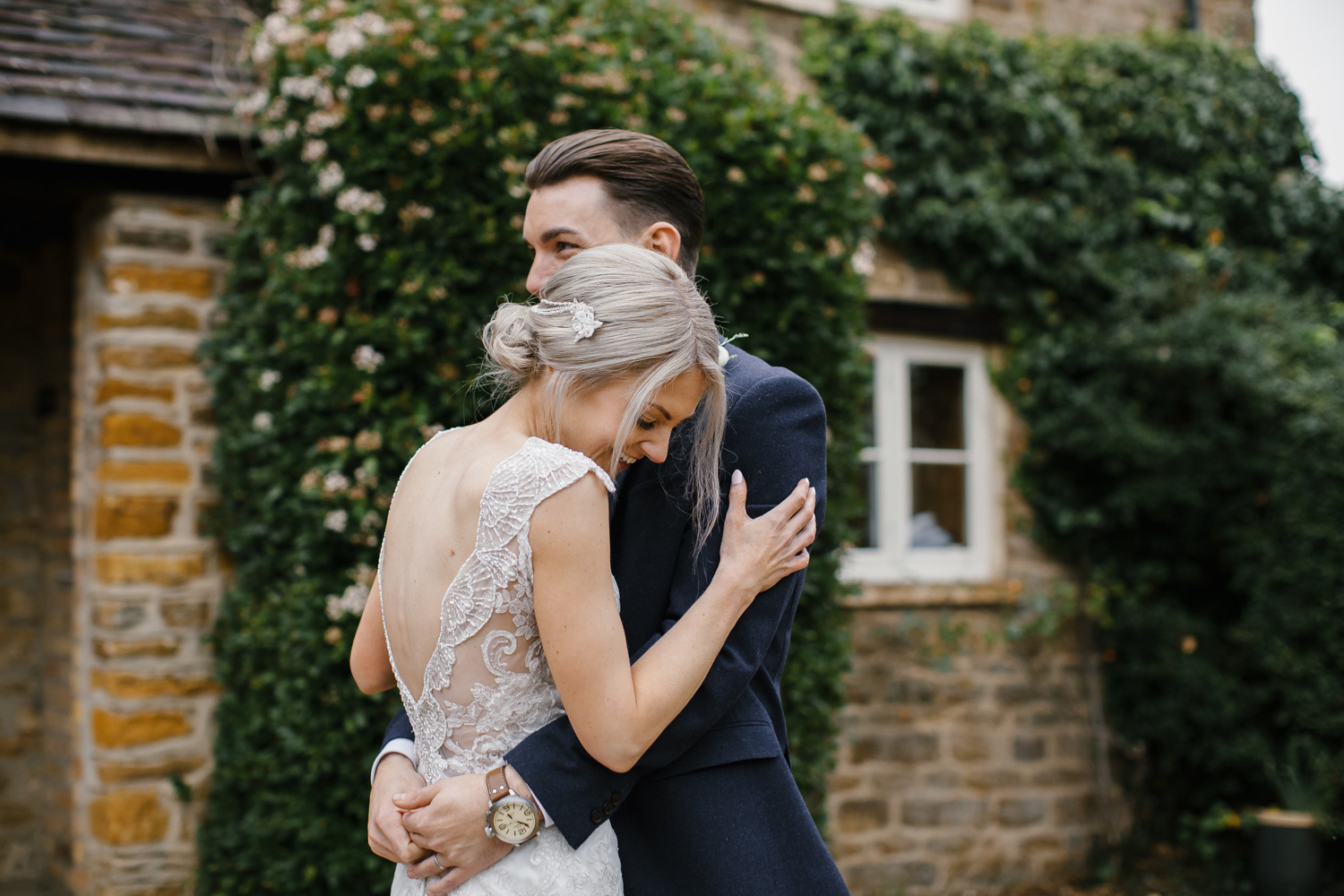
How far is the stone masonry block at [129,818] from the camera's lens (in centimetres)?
417

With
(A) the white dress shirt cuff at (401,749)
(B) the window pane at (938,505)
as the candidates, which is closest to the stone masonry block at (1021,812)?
(B) the window pane at (938,505)

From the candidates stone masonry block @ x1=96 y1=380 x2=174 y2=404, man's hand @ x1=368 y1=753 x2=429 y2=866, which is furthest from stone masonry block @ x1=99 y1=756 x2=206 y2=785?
man's hand @ x1=368 y1=753 x2=429 y2=866

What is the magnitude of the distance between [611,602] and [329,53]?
9.97 feet

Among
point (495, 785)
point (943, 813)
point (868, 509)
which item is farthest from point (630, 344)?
point (943, 813)

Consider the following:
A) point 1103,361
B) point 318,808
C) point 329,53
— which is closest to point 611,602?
point 318,808

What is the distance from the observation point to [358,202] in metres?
3.83

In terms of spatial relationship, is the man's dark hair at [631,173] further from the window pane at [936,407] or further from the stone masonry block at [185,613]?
the window pane at [936,407]

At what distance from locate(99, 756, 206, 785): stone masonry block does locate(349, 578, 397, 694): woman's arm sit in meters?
2.66

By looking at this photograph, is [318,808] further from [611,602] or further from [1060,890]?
[1060,890]

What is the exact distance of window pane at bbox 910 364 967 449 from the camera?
6465mm

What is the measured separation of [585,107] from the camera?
4.06m

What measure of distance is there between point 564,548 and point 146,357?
3.43 m

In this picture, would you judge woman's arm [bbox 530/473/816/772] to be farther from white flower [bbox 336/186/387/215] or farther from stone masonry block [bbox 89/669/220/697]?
stone masonry block [bbox 89/669/220/697]

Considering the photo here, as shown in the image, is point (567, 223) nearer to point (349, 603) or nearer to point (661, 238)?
point (661, 238)
